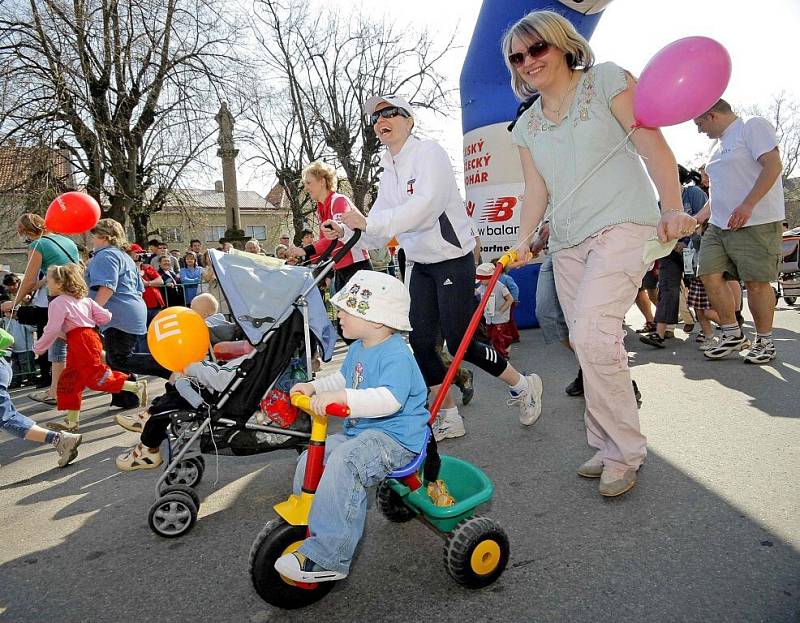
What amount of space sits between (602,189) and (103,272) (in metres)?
4.36

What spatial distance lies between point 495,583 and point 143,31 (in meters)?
17.6

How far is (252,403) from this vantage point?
3125mm

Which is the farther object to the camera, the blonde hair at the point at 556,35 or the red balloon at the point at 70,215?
the red balloon at the point at 70,215

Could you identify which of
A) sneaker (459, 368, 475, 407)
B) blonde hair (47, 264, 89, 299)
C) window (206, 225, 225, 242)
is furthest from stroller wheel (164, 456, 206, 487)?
window (206, 225, 225, 242)

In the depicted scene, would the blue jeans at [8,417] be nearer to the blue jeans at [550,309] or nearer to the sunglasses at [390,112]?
the sunglasses at [390,112]

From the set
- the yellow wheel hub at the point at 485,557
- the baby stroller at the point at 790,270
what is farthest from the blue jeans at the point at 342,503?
the baby stroller at the point at 790,270

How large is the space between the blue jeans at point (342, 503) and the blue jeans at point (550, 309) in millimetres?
3062

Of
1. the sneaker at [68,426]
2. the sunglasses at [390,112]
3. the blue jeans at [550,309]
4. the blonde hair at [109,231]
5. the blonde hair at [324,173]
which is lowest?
the sneaker at [68,426]

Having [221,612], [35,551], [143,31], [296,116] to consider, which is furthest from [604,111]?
[296,116]

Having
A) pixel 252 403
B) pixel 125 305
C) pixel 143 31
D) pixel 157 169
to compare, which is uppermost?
pixel 143 31

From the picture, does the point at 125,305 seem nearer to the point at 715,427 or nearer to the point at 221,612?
the point at 221,612

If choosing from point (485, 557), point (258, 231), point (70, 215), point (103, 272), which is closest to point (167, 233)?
point (70, 215)

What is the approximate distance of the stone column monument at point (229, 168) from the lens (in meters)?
18.1

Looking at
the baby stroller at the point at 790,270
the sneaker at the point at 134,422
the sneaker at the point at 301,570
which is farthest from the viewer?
the baby stroller at the point at 790,270
